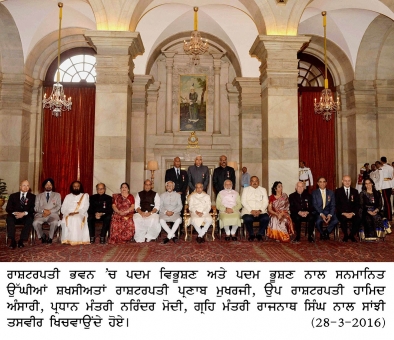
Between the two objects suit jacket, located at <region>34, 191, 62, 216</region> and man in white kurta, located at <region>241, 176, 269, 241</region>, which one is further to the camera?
man in white kurta, located at <region>241, 176, 269, 241</region>

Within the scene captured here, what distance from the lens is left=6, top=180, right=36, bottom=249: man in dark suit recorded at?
20.7 feet

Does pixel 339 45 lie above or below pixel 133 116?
above

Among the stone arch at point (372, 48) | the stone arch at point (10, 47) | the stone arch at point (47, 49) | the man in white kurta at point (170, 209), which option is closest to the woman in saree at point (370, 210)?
the man in white kurta at point (170, 209)

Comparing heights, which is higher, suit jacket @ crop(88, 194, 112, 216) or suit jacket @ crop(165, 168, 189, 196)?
suit jacket @ crop(165, 168, 189, 196)

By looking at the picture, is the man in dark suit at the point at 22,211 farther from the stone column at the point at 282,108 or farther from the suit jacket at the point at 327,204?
the suit jacket at the point at 327,204

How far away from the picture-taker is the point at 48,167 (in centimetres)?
1297

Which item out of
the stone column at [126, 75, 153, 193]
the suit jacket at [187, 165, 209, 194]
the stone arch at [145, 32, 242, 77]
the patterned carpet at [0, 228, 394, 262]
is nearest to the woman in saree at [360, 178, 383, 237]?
the patterned carpet at [0, 228, 394, 262]

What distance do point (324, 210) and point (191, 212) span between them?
261 centimetres

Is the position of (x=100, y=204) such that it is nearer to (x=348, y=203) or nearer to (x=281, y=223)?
(x=281, y=223)

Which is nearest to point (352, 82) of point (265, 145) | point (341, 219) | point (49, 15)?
point (265, 145)

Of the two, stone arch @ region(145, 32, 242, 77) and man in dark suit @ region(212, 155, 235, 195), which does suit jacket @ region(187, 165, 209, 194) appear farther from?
stone arch @ region(145, 32, 242, 77)

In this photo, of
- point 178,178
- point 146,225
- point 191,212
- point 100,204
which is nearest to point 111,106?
point 178,178

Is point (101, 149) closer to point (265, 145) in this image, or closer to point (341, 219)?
point (265, 145)
